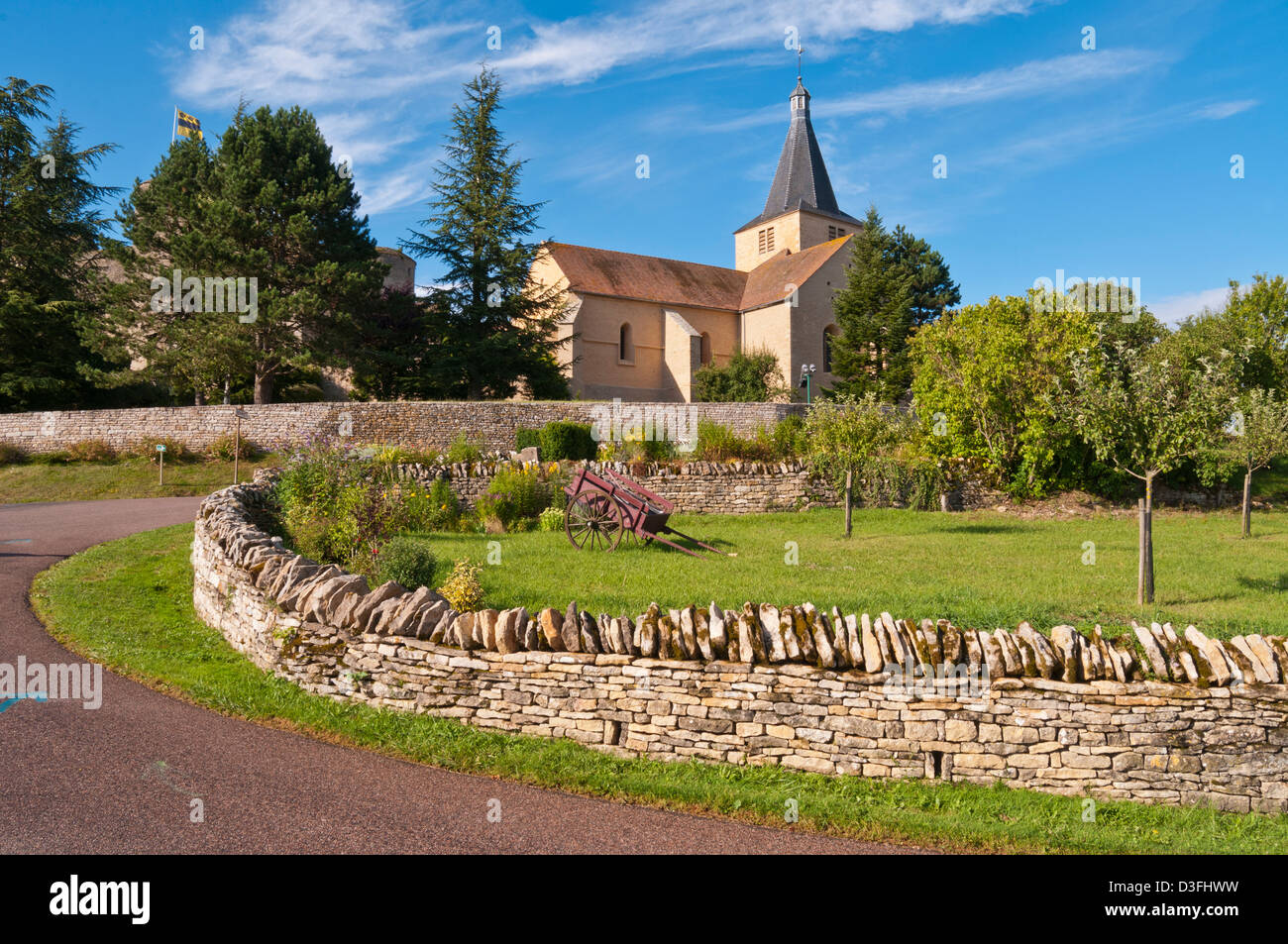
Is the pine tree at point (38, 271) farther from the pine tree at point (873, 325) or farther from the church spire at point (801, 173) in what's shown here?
the church spire at point (801, 173)

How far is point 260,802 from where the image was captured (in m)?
4.17

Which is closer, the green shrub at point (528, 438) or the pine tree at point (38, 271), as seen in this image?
the green shrub at point (528, 438)

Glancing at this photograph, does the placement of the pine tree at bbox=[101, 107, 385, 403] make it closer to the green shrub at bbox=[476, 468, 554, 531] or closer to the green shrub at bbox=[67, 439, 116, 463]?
the green shrub at bbox=[67, 439, 116, 463]

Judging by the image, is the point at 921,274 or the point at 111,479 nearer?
the point at 111,479

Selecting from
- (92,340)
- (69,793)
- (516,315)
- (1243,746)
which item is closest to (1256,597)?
(1243,746)

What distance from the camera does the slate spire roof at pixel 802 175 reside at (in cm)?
4703

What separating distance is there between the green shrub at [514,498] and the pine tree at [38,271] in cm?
2284

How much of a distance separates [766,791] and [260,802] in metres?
2.96

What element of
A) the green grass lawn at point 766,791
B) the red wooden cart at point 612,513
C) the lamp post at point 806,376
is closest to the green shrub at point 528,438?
the red wooden cart at point 612,513

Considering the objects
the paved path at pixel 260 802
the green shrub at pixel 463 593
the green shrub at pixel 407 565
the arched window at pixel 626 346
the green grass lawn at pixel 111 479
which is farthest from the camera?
the arched window at pixel 626 346

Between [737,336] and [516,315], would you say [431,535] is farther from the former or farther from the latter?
[737,336]

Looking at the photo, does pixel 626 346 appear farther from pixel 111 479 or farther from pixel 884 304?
pixel 111 479

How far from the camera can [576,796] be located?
4.50 metres

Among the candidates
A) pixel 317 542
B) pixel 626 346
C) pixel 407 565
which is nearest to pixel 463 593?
pixel 407 565
